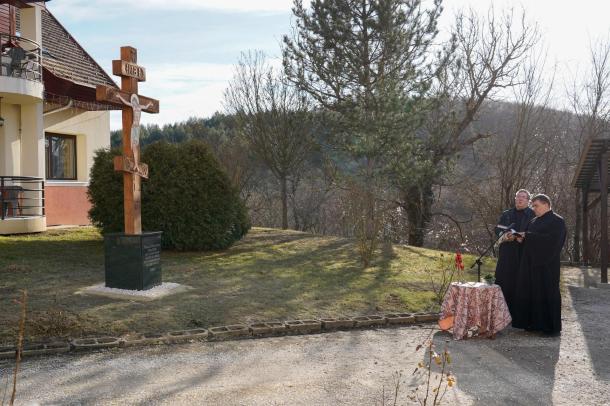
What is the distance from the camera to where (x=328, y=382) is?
16.3 ft

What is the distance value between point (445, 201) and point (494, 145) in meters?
7.00

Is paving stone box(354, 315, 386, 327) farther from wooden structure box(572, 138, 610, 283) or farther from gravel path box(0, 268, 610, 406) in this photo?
wooden structure box(572, 138, 610, 283)

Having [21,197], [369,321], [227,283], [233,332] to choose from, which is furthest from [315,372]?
[21,197]

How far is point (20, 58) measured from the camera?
13.6m

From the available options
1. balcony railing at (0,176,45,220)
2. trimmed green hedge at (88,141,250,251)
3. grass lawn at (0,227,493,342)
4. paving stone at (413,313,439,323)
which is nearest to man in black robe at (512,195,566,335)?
paving stone at (413,313,439,323)

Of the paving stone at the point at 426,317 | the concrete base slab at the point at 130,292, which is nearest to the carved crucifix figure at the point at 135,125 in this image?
the concrete base slab at the point at 130,292

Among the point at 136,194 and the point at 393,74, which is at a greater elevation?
the point at 393,74

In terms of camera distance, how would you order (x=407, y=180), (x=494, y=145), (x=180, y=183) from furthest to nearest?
(x=494, y=145), (x=407, y=180), (x=180, y=183)

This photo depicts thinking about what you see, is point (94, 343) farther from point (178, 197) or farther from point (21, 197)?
point (21, 197)

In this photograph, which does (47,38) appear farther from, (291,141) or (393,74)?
(393,74)

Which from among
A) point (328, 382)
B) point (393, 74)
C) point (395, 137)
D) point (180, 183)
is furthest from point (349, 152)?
point (328, 382)

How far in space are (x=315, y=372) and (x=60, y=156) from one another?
47.7 feet

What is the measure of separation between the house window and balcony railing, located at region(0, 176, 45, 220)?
2.14m

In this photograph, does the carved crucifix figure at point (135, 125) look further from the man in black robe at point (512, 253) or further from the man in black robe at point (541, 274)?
the man in black robe at point (541, 274)
